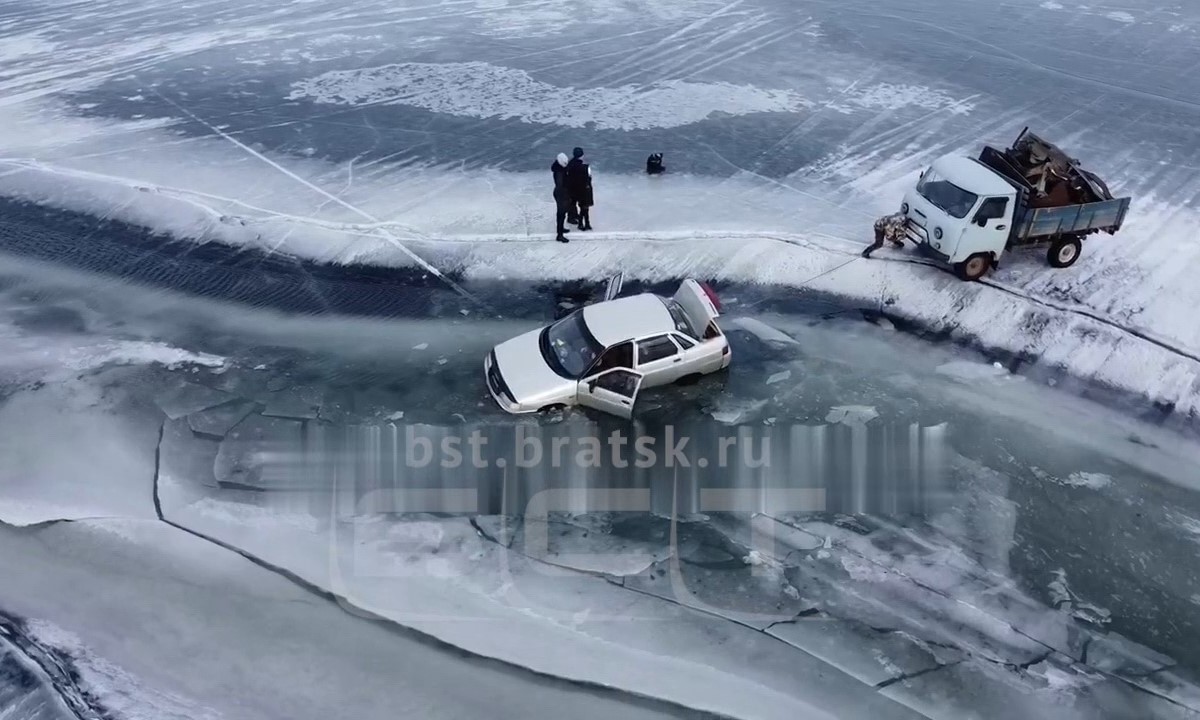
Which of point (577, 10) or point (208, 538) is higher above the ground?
point (577, 10)

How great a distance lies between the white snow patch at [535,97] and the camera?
22234mm

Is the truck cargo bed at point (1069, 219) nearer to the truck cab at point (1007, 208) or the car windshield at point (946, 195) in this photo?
the truck cab at point (1007, 208)

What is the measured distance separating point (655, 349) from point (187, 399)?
731cm

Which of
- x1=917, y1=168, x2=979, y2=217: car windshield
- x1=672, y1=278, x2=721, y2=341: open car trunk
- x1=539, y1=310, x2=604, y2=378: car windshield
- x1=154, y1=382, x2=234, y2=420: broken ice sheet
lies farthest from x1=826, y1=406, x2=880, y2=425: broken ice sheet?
x1=154, y1=382, x2=234, y2=420: broken ice sheet

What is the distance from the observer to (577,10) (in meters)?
30.4

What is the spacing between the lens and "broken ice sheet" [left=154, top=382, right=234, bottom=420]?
41.5 feet

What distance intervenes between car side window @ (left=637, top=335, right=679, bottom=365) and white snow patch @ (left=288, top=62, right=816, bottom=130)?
1079 cm

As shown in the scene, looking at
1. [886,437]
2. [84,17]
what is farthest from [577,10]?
[886,437]

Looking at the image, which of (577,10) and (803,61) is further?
(577,10)

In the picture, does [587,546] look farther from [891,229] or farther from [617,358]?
[891,229]

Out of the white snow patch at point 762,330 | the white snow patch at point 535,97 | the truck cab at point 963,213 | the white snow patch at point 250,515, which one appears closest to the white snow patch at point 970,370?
the truck cab at point 963,213

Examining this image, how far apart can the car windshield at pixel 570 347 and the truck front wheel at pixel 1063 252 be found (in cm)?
941

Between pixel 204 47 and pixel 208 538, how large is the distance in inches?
853

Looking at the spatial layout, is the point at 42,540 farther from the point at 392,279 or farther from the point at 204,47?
the point at 204,47
